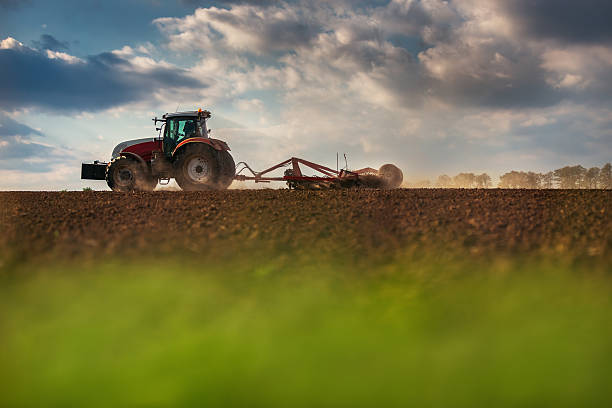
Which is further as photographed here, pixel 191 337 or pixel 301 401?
pixel 191 337

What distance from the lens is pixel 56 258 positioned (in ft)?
13.9

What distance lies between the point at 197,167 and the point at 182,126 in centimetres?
146

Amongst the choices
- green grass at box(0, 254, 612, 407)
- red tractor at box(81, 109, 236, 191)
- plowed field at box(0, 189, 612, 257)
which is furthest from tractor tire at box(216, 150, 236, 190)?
green grass at box(0, 254, 612, 407)

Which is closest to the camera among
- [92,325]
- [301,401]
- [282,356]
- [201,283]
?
[301,401]

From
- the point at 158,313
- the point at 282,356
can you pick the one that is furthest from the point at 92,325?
the point at 282,356

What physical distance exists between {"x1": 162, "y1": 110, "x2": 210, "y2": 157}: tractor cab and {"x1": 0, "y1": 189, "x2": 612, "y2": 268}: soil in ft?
21.6

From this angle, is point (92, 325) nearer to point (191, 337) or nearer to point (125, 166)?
point (191, 337)

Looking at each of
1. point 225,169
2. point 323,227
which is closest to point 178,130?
point 225,169

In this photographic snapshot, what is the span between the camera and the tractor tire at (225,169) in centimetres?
1272

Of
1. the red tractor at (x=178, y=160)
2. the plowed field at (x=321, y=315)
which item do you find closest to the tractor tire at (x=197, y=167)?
the red tractor at (x=178, y=160)

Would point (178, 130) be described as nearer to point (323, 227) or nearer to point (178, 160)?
point (178, 160)

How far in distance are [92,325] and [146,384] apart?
0.73 meters

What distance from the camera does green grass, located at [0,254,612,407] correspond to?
2.19m

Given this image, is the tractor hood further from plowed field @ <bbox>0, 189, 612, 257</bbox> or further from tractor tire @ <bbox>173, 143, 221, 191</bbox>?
plowed field @ <bbox>0, 189, 612, 257</bbox>
